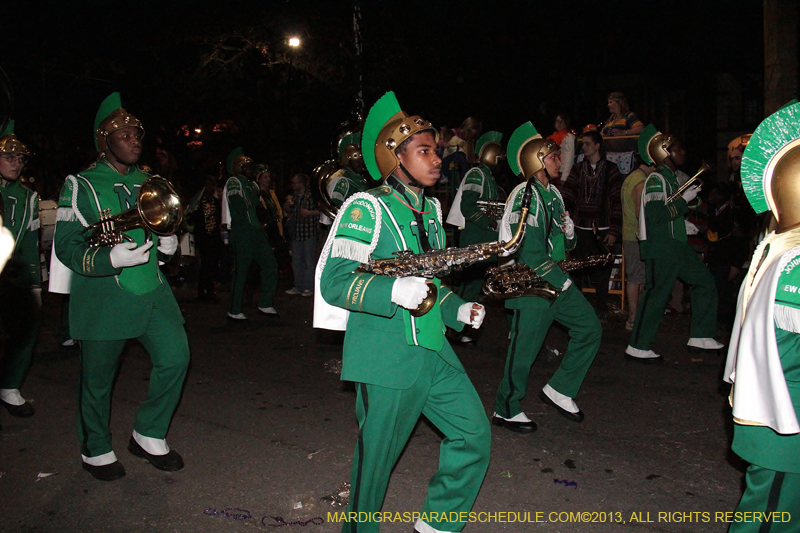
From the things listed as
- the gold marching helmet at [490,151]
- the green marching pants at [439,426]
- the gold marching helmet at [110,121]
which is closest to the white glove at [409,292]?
the green marching pants at [439,426]

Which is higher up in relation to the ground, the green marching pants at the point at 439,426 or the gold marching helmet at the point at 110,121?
the gold marching helmet at the point at 110,121

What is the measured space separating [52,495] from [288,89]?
1559 centimetres

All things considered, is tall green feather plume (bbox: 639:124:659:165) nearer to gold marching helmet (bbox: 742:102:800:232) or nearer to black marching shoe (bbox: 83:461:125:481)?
gold marching helmet (bbox: 742:102:800:232)

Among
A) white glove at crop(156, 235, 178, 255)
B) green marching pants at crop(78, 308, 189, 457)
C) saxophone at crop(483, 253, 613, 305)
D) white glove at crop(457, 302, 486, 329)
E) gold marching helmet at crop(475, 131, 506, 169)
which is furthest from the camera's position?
gold marching helmet at crop(475, 131, 506, 169)

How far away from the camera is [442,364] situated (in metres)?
3.36

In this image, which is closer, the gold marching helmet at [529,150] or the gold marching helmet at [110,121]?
the gold marching helmet at [110,121]

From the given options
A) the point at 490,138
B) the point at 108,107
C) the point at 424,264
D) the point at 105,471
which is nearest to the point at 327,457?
the point at 105,471

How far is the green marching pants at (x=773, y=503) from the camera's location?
8.90 feet

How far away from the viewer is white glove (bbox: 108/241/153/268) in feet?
13.4

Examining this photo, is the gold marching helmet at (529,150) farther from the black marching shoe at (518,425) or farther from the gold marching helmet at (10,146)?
the gold marching helmet at (10,146)

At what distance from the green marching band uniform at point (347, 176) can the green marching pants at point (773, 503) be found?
5474mm

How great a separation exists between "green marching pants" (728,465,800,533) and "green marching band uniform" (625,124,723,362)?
450 cm

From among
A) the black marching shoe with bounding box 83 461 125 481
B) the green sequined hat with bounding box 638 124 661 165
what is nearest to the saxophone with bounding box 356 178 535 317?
the black marching shoe with bounding box 83 461 125 481

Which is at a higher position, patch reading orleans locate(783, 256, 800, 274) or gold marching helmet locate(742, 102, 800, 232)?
gold marching helmet locate(742, 102, 800, 232)
